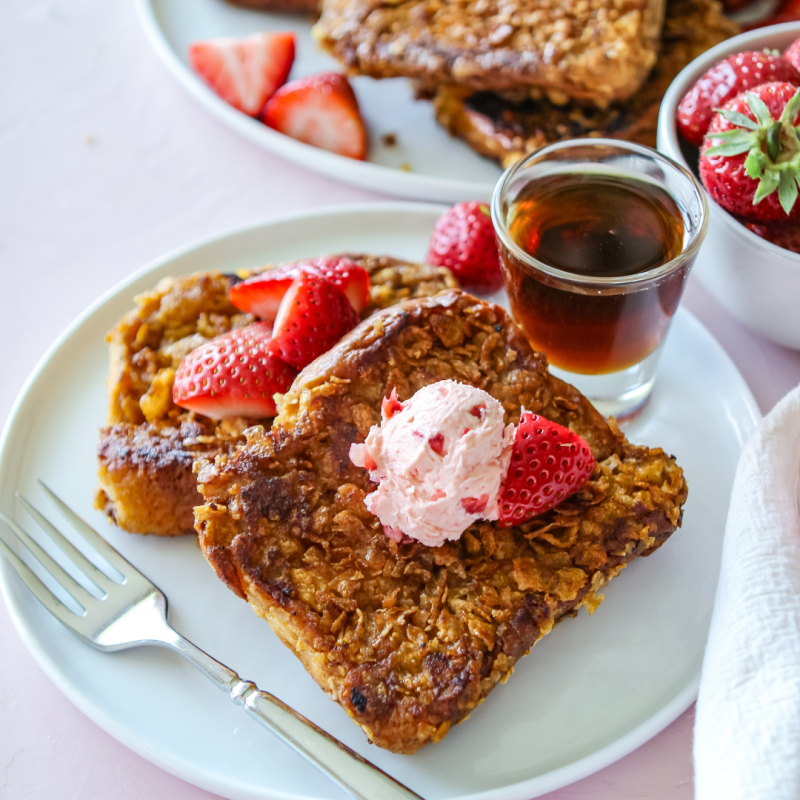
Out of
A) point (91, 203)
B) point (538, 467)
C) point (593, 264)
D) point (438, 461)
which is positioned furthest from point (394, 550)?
point (91, 203)

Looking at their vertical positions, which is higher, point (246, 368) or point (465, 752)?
point (246, 368)

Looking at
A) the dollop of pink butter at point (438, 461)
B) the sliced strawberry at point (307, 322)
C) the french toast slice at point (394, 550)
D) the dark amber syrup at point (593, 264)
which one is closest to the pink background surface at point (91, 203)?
the french toast slice at point (394, 550)

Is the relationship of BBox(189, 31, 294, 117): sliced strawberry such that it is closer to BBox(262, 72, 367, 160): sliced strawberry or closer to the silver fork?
BBox(262, 72, 367, 160): sliced strawberry

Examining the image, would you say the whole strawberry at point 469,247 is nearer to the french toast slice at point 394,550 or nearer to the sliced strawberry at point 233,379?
the french toast slice at point 394,550

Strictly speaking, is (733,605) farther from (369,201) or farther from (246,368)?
(369,201)

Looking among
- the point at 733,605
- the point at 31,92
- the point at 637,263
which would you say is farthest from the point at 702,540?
the point at 31,92

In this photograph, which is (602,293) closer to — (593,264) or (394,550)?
(593,264)

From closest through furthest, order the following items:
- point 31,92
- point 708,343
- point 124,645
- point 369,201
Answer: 1. point 124,645
2. point 708,343
3. point 369,201
4. point 31,92
